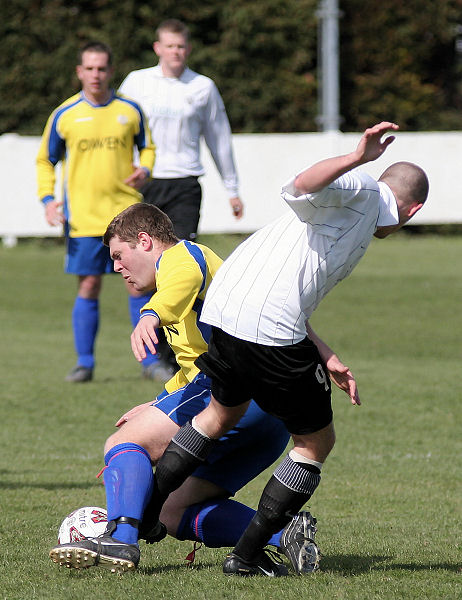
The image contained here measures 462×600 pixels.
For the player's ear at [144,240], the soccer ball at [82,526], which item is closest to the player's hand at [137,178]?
the player's ear at [144,240]

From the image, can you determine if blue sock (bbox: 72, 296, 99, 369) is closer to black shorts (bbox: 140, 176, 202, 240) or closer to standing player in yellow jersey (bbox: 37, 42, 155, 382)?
standing player in yellow jersey (bbox: 37, 42, 155, 382)

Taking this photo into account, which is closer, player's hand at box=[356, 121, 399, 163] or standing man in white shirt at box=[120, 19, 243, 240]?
player's hand at box=[356, 121, 399, 163]

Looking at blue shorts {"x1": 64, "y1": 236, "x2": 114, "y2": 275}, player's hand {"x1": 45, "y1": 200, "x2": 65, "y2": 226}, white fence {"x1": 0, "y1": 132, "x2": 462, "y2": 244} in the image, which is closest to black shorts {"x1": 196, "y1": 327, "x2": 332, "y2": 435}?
player's hand {"x1": 45, "y1": 200, "x2": 65, "y2": 226}

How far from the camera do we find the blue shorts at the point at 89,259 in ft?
29.2

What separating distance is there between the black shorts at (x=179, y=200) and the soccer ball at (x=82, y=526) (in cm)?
497

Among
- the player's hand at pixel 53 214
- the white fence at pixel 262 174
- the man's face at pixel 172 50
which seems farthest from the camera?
the white fence at pixel 262 174

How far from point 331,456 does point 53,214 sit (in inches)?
127

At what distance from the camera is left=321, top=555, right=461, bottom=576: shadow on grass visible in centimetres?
419

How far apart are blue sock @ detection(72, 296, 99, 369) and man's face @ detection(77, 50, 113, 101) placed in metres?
1.63

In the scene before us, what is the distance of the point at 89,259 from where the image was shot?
888 centimetres

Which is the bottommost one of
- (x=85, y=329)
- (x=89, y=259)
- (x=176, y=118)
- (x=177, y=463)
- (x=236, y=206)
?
(x=85, y=329)

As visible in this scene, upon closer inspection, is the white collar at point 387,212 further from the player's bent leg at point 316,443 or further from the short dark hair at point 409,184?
the player's bent leg at point 316,443

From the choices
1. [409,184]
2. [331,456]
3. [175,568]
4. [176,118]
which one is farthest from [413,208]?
[176,118]

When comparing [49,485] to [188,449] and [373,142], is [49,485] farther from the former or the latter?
[373,142]
